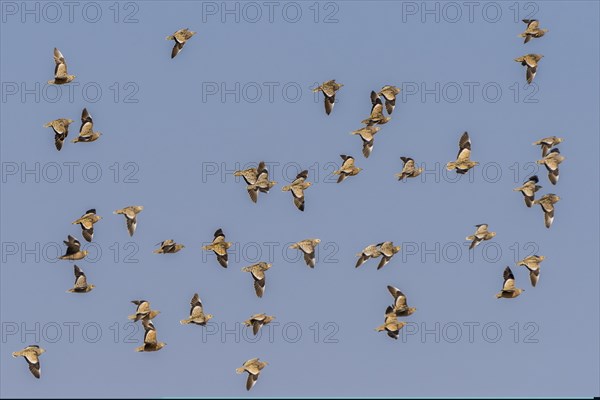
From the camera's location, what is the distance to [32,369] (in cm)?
8556

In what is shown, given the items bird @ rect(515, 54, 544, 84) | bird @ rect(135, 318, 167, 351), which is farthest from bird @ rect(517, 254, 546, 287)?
bird @ rect(135, 318, 167, 351)

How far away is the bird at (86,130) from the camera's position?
289 feet

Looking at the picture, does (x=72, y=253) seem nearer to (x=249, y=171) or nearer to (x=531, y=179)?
(x=249, y=171)

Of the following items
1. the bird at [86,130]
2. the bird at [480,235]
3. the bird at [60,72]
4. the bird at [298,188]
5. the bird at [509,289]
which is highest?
the bird at [60,72]

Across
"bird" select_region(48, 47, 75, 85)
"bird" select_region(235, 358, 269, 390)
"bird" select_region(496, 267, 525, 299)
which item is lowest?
"bird" select_region(235, 358, 269, 390)

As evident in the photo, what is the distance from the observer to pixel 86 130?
88250 millimetres

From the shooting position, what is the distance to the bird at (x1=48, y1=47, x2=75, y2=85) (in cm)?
8625

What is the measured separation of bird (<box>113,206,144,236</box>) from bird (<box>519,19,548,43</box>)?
2022cm

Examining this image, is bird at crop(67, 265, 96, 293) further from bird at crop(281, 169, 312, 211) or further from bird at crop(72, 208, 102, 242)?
bird at crop(281, 169, 312, 211)

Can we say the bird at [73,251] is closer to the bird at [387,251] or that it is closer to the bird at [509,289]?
the bird at [387,251]

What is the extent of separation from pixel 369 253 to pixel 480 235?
5688 mm

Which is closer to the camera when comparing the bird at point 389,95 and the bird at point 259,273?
the bird at point 259,273

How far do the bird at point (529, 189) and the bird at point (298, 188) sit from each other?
1037 cm

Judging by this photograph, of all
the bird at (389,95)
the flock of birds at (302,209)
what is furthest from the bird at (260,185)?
the bird at (389,95)
